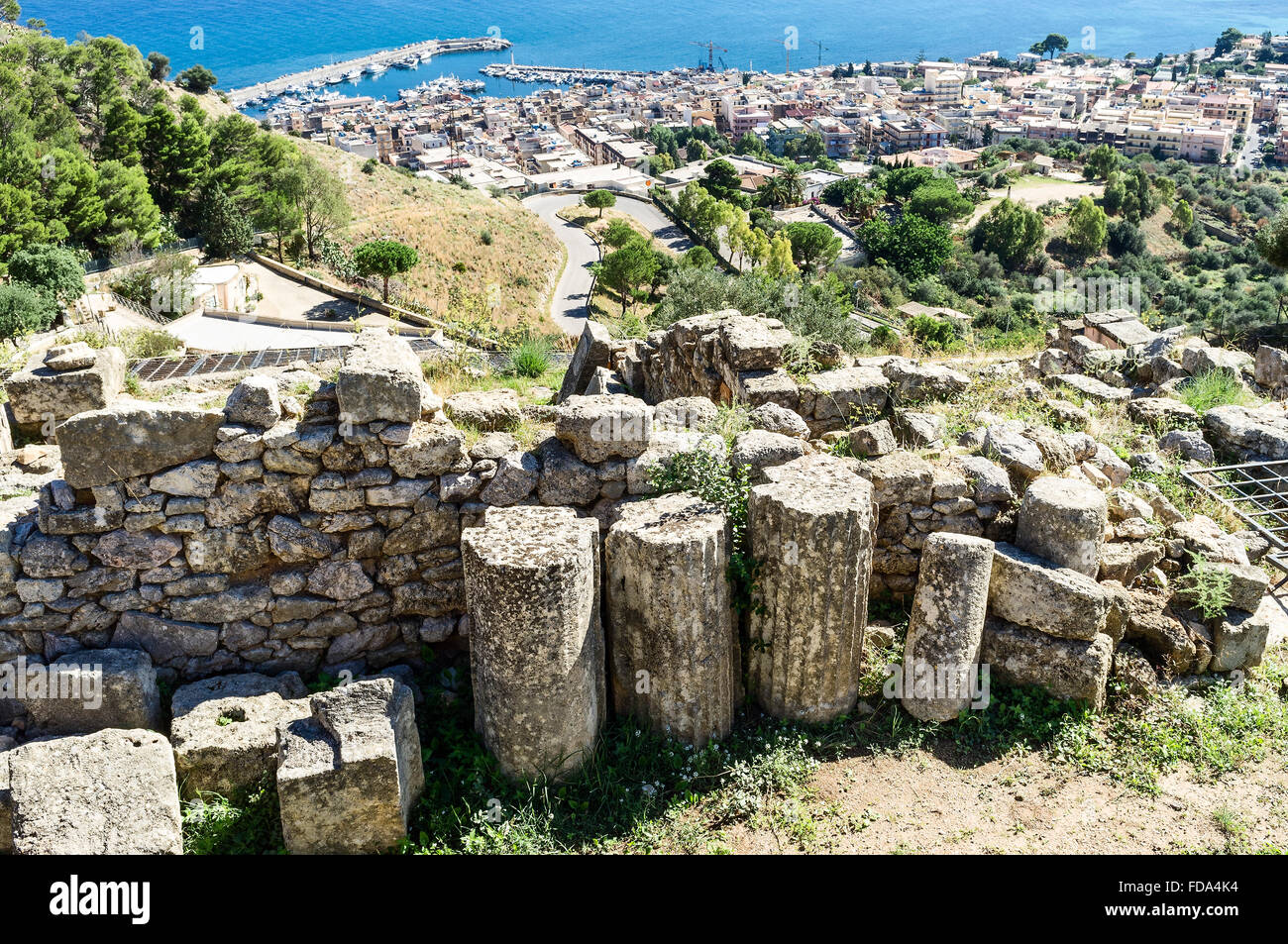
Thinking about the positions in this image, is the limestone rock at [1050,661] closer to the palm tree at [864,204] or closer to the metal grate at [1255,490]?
the metal grate at [1255,490]

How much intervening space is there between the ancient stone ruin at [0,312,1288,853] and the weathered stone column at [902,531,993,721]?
22 millimetres

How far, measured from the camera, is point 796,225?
6412 centimetres

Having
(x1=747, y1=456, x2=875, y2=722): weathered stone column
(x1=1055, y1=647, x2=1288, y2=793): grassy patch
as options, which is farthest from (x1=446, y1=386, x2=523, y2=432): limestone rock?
(x1=1055, y1=647, x2=1288, y2=793): grassy patch

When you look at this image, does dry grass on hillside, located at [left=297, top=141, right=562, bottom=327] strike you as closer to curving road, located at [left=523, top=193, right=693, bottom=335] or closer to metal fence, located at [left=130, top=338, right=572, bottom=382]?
curving road, located at [left=523, top=193, right=693, bottom=335]

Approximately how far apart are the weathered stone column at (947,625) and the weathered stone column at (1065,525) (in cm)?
55

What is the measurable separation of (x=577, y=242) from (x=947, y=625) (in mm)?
61248

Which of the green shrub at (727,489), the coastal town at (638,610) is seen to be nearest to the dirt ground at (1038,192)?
the coastal town at (638,610)

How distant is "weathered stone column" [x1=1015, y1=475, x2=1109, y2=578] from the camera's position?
624 cm

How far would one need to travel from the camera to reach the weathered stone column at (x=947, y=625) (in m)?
6.05

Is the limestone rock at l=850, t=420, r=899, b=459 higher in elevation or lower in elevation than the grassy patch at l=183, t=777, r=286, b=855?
higher

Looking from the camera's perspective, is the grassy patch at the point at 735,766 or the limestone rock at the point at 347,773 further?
the grassy patch at the point at 735,766

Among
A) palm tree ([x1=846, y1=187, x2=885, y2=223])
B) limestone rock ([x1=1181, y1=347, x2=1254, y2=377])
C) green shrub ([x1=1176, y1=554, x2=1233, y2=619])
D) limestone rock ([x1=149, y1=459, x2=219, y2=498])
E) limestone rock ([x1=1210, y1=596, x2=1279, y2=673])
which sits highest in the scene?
limestone rock ([x1=149, y1=459, x2=219, y2=498])

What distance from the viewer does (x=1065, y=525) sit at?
6270mm
